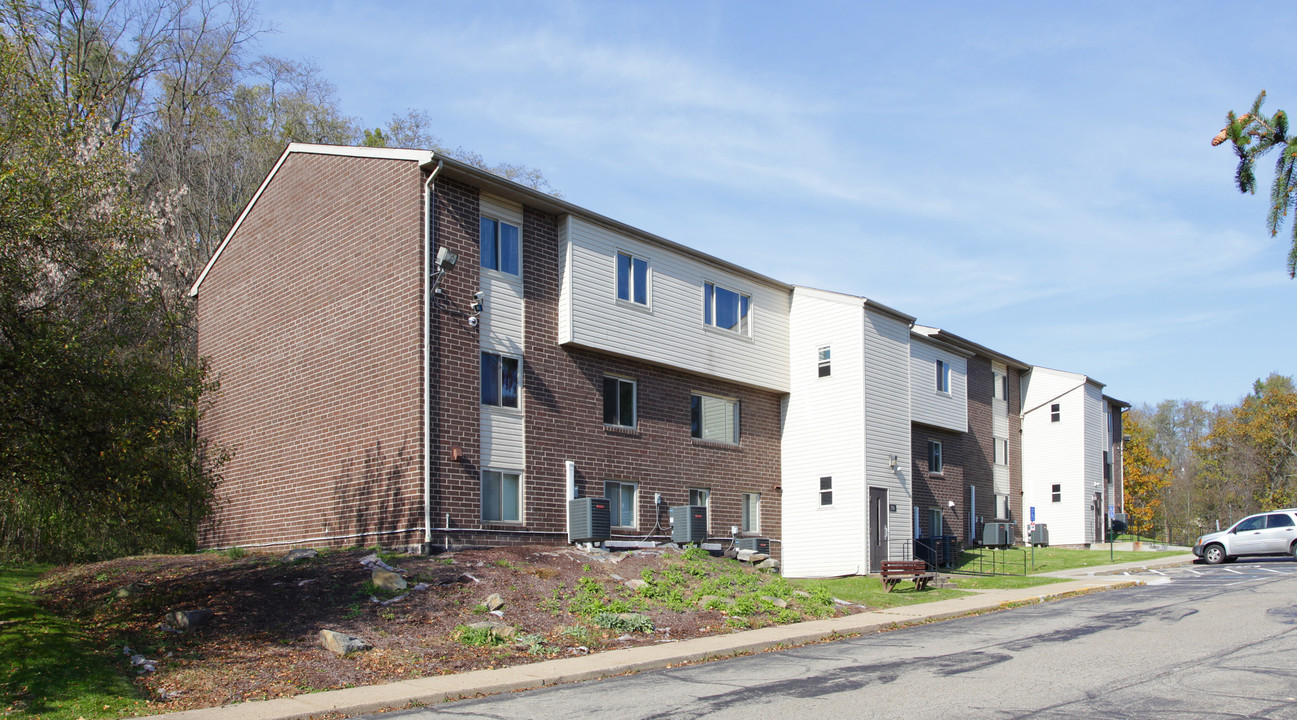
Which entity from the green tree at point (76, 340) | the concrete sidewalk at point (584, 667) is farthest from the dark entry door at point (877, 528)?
the green tree at point (76, 340)

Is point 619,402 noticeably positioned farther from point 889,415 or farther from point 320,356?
point 889,415

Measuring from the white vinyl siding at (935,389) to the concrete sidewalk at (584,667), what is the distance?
1208 cm

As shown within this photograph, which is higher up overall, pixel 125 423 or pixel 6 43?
pixel 6 43

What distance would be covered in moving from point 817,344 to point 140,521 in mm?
18935

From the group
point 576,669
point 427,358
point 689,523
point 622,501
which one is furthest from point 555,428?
point 576,669

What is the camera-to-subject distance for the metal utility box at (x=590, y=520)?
21.2m

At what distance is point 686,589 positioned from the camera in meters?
18.1

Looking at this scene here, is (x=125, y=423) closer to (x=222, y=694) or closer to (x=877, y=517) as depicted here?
(x=222, y=694)

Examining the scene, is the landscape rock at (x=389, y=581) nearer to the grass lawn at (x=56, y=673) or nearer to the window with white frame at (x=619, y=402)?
the grass lawn at (x=56, y=673)

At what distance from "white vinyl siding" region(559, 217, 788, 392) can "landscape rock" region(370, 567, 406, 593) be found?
313 inches

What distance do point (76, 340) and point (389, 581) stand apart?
5790 millimetres

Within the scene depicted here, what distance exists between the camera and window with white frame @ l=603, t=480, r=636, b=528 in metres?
23.5

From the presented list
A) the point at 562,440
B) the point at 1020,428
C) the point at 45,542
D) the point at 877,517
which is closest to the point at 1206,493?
the point at 1020,428

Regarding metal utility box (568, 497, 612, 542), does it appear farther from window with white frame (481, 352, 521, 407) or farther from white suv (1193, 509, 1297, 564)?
white suv (1193, 509, 1297, 564)
